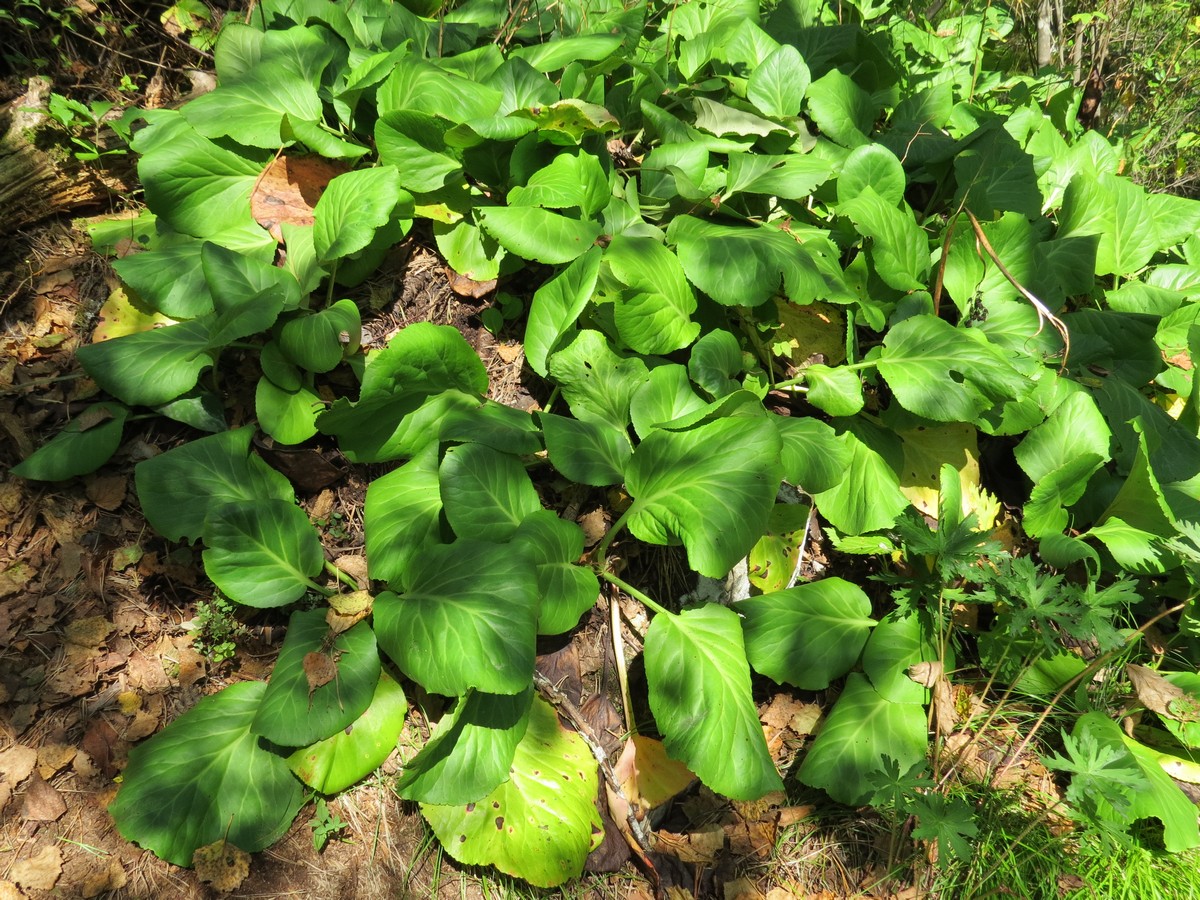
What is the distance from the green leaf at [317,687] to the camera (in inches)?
77.8

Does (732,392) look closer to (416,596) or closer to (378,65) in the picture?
(416,596)

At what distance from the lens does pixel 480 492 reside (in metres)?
2.20

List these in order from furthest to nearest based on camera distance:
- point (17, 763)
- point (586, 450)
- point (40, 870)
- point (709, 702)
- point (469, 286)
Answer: point (469, 286), point (586, 450), point (709, 702), point (17, 763), point (40, 870)

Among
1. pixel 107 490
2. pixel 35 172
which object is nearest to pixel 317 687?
pixel 107 490

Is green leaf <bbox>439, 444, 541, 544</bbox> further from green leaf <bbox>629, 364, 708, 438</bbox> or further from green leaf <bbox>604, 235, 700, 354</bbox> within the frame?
green leaf <bbox>604, 235, 700, 354</bbox>

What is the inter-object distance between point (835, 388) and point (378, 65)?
2.03m

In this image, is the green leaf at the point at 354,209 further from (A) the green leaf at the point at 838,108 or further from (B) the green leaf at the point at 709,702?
(A) the green leaf at the point at 838,108

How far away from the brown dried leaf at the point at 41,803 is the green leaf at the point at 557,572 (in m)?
1.37

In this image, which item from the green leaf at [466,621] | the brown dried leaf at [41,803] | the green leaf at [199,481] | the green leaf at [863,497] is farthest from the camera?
the green leaf at [863,497]

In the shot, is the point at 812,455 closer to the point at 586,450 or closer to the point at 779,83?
the point at 586,450

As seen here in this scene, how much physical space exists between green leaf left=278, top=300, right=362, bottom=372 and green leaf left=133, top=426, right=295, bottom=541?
28 cm

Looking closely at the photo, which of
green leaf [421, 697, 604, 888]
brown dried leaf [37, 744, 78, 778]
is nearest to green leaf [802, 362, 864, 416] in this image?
green leaf [421, 697, 604, 888]

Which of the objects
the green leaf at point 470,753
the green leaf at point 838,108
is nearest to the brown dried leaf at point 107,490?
the green leaf at point 470,753

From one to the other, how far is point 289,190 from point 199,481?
1.29 m
